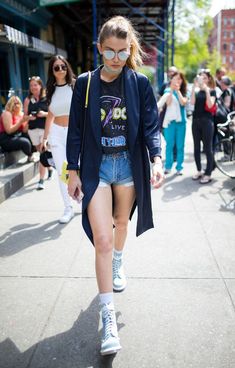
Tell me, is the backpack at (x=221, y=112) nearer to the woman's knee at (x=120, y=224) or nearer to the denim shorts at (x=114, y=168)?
the woman's knee at (x=120, y=224)

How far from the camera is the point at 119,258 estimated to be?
2.93 metres

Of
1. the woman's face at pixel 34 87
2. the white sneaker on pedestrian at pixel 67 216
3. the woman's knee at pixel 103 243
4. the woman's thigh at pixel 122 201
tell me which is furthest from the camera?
the woman's face at pixel 34 87

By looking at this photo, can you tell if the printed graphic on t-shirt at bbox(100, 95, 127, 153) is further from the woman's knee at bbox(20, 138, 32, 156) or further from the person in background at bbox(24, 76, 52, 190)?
the woman's knee at bbox(20, 138, 32, 156)

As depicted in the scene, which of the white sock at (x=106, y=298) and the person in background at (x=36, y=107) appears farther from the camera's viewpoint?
the person in background at (x=36, y=107)

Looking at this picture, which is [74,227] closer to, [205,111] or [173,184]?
[173,184]

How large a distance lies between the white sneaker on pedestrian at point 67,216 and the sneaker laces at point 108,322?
2222 millimetres

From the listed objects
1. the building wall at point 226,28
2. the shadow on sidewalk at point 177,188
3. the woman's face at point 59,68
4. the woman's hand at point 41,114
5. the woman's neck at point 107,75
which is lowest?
the shadow on sidewalk at point 177,188

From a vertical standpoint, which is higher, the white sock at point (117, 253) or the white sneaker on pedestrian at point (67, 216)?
the white sock at point (117, 253)

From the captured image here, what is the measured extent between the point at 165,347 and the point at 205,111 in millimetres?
4586

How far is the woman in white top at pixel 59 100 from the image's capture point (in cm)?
429

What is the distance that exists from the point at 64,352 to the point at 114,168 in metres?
1.24

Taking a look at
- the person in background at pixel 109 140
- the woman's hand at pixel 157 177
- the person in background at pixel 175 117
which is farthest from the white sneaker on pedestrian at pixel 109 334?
the person in background at pixel 175 117

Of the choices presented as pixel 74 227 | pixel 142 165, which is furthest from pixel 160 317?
pixel 74 227

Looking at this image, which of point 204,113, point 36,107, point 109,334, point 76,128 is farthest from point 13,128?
point 109,334
